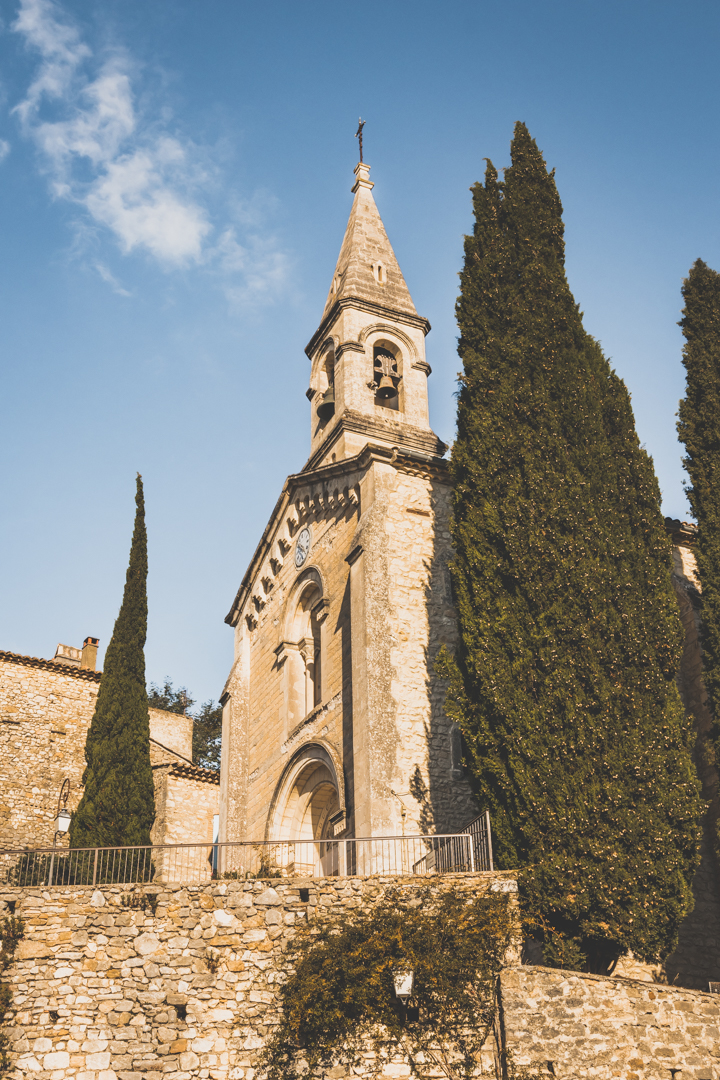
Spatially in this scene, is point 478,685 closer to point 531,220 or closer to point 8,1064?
point 8,1064

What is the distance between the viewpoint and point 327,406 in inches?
947

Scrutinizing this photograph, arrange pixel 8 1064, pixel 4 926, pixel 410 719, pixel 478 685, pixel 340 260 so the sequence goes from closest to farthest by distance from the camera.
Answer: pixel 8 1064 → pixel 4 926 → pixel 478 685 → pixel 410 719 → pixel 340 260

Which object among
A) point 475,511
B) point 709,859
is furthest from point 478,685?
point 709,859

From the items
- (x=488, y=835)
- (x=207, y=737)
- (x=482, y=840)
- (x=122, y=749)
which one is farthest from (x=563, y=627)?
(x=207, y=737)

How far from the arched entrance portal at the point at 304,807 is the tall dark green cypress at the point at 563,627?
5.49 meters

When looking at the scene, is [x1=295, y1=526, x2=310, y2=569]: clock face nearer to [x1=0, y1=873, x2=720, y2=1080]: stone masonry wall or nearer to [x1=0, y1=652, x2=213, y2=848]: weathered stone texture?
[x1=0, y1=652, x2=213, y2=848]: weathered stone texture

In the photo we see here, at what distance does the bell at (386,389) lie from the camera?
75.7 feet

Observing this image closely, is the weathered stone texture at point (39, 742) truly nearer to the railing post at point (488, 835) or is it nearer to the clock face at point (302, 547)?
the clock face at point (302, 547)

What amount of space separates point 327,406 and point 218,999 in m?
15.1

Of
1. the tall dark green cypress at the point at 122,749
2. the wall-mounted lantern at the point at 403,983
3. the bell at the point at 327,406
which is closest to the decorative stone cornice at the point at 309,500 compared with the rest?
the bell at the point at 327,406

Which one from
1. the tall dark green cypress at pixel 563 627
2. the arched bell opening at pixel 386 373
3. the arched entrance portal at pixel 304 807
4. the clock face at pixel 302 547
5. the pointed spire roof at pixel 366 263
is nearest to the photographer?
the tall dark green cypress at pixel 563 627

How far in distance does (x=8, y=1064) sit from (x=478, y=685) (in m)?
7.38

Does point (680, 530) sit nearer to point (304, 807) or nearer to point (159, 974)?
point (304, 807)

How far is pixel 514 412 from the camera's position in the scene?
15.4 m
